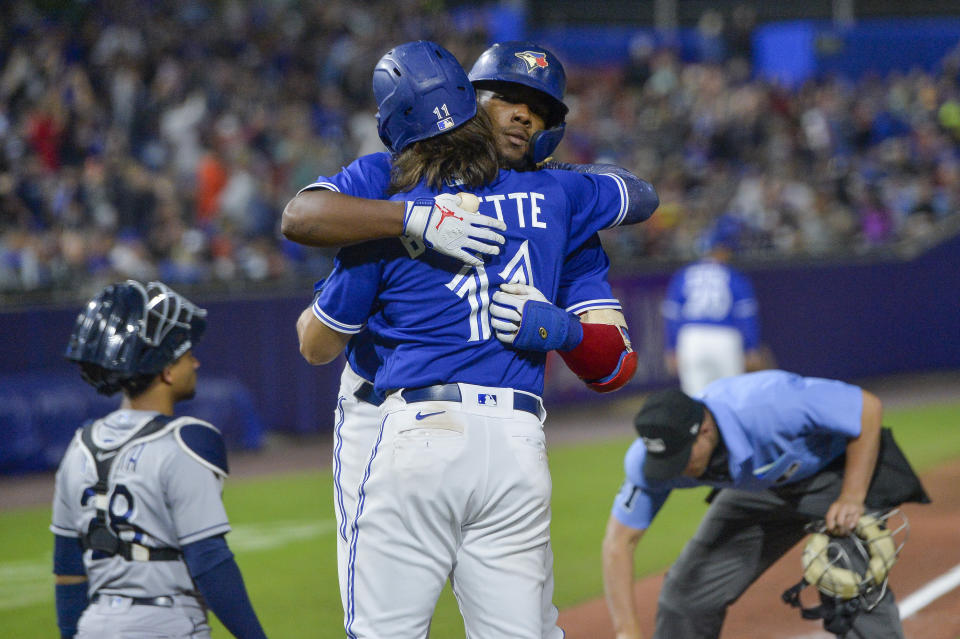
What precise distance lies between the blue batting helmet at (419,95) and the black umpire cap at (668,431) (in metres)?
1.73

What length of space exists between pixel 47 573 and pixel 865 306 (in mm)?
12610

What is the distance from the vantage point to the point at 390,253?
3049 millimetres

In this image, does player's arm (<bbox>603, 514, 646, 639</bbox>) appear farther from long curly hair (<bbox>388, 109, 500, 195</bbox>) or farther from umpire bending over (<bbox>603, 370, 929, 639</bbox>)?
long curly hair (<bbox>388, 109, 500, 195</bbox>)

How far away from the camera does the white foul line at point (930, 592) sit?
6.25m

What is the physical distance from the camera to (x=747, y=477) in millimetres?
4766

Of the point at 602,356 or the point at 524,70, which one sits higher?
the point at 524,70

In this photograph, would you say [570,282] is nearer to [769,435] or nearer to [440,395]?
[440,395]

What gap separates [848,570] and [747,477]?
0.52m

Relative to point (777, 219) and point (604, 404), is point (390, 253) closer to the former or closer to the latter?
point (604, 404)

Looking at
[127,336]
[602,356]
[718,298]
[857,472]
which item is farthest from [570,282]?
[718,298]

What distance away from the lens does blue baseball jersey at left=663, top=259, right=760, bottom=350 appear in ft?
36.6

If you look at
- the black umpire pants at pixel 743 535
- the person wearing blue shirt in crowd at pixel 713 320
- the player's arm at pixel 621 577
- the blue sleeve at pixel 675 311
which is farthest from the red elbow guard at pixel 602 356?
the blue sleeve at pixel 675 311

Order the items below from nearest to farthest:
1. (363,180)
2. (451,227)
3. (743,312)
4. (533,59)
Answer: (451,227), (363,180), (533,59), (743,312)

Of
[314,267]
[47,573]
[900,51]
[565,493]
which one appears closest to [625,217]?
[47,573]
